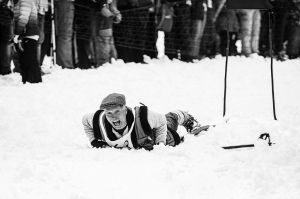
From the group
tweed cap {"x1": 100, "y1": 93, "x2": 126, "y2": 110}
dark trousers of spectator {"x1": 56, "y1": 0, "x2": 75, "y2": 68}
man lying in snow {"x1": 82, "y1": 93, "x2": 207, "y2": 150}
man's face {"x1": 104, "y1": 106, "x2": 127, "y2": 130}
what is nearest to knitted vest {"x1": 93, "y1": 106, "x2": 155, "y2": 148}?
man lying in snow {"x1": 82, "y1": 93, "x2": 207, "y2": 150}

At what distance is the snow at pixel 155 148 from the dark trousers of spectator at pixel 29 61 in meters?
0.20

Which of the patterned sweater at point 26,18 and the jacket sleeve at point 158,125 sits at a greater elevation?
the patterned sweater at point 26,18

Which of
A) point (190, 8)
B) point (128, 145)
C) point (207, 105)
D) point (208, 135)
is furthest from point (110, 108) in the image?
point (190, 8)

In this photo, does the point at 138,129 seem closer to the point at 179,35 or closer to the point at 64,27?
the point at 64,27

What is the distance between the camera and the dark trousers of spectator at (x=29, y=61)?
7250 millimetres

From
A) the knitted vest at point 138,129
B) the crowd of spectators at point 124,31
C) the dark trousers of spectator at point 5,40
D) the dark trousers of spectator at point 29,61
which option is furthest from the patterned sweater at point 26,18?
the knitted vest at point 138,129

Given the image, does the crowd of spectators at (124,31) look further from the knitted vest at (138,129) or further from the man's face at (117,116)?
the man's face at (117,116)

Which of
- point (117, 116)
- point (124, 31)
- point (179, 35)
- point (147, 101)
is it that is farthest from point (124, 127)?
point (179, 35)

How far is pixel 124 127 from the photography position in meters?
4.65

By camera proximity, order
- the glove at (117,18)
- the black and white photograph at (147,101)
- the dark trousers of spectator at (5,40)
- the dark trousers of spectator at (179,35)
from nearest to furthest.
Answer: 1. the black and white photograph at (147,101)
2. the dark trousers of spectator at (5,40)
3. the glove at (117,18)
4. the dark trousers of spectator at (179,35)

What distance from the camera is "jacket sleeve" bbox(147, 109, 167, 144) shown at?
15.6 ft

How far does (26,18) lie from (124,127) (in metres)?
3.26

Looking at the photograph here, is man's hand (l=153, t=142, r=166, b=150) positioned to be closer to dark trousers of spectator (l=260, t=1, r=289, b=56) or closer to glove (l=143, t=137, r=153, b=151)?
glove (l=143, t=137, r=153, b=151)

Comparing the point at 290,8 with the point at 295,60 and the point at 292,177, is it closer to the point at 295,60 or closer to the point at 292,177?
the point at 295,60
